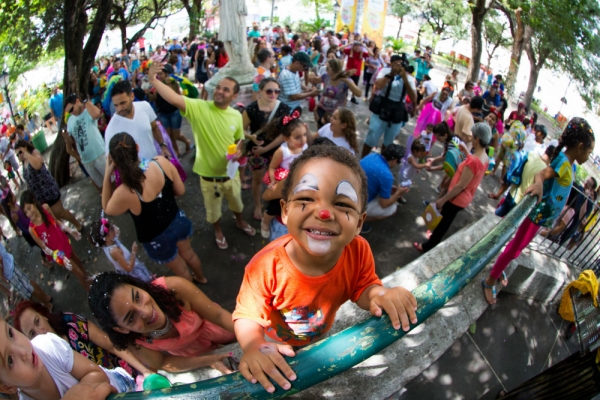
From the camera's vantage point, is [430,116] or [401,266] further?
[430,116]

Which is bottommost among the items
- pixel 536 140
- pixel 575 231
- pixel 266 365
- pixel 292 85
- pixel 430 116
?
pixel 575 231

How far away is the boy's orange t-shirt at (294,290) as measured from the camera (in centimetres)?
154

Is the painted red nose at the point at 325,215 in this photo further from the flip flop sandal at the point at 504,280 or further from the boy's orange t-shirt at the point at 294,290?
the flip flop sandal at the point at 504,280

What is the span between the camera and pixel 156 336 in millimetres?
2248

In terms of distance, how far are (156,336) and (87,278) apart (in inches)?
96.9

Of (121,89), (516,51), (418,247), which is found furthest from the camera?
(516,51)

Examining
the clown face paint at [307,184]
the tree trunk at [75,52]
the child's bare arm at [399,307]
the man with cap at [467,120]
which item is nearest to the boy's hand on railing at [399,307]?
the child's bare arm at [399,307]

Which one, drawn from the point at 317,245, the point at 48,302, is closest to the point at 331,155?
the point at 317,245

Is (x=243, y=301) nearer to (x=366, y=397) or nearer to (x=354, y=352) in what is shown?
(x=354, y=352)

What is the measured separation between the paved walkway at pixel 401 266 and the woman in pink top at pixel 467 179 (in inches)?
27.8

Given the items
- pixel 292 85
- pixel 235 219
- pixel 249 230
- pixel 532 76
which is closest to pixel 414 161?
pixel 292 85

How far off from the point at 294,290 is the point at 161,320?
106 cm

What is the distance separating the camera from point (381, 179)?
408 cm

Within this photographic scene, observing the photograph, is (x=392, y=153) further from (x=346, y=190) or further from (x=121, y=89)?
(x=121, y=89)
